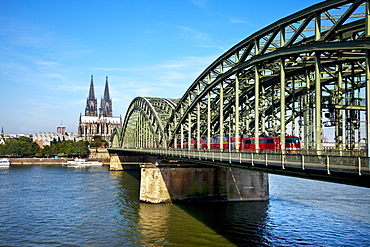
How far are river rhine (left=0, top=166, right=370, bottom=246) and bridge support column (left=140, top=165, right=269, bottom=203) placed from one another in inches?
61.1

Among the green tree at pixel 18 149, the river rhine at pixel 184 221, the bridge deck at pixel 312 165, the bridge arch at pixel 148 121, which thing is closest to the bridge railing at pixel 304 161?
the bridge deck at pixel 312 165

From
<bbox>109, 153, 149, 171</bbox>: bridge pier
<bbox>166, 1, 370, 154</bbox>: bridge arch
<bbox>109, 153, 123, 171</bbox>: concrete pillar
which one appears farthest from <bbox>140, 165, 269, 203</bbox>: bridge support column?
<bbox>109, 153, 123, 171</bbox>: concrete pillar

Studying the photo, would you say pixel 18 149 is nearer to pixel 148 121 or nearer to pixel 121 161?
pixel 121 161

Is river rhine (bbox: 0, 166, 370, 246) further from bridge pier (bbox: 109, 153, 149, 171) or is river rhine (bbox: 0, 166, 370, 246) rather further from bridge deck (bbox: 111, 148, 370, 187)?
bridge pier (bbox: 109, 153, 149, 171)

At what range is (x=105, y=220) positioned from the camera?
3947cm

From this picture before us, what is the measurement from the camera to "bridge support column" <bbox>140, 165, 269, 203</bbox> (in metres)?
48.0

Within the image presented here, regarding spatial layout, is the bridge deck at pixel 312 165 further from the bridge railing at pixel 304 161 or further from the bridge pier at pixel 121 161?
the bridge pier at pixel 121 161

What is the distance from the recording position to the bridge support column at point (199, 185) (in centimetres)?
4800

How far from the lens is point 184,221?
1515 inches

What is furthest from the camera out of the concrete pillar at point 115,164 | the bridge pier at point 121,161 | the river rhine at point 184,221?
the bridge pier at point 121,161

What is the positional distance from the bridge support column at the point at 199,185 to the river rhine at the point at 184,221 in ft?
5.09

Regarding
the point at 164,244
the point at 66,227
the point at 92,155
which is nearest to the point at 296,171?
the point at 164,244

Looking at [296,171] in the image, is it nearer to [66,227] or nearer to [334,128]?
[334,128]

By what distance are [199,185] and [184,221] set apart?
10.7 m
